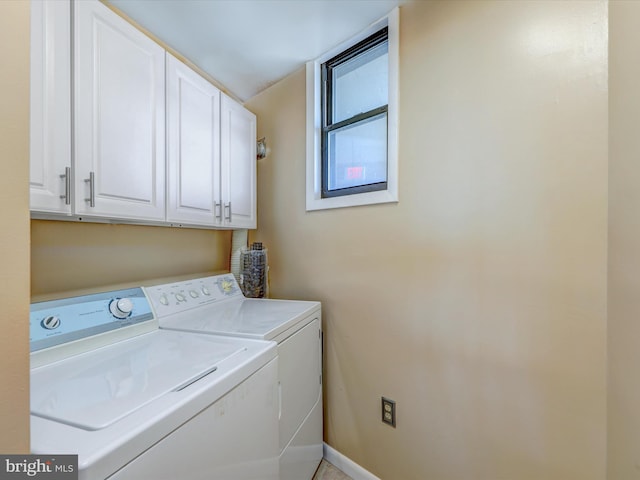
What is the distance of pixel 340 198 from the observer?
1678mm

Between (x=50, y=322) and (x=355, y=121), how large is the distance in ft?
5.73

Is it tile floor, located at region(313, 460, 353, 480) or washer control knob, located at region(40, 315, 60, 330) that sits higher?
washer control knob, located at region(40, 315, 60, 330)

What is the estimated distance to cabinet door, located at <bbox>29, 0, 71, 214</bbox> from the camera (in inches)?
33.1

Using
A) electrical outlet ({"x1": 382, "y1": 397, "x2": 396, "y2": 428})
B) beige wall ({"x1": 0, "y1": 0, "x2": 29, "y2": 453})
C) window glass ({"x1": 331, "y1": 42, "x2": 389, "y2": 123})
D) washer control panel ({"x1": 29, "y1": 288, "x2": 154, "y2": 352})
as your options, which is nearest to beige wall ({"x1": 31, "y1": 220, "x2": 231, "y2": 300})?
washer control panel ({"x1": 29, "y1": 288, "x2": 154, "y2": 352})

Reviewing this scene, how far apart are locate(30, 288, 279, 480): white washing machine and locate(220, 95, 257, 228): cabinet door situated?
734 mm

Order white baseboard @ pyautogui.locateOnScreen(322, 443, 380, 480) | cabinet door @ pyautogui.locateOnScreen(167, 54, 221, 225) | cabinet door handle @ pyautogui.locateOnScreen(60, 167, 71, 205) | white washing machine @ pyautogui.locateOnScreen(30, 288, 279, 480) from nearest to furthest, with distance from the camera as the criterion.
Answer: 1. white washing machine @ pyautogui.locateOnScreen(30, 288, 279, 480)
2. cabinet door handle @ pyautogui.locateOnScreen(60, 167, 71, 205)
3. cabinet door @ pyautogui.locateOnScreen(167, 54, 221, 225)
4. white baseboard @ pyautogui.locateOnScreen(322, 443, 380, 480)

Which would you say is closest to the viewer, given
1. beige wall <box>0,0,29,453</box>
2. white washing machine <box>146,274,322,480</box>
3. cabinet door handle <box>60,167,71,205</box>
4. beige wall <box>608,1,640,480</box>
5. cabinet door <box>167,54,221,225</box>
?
beige wall <box>0,0,29,453</box>

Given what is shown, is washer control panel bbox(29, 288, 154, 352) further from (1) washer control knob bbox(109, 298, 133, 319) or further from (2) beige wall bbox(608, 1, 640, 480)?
(2) beige wall bbox(608, 1, 640, 480)

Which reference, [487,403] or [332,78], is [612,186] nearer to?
[487,403]

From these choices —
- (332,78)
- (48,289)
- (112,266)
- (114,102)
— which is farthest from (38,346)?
(332,78)

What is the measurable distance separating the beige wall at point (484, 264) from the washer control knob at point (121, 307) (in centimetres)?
106

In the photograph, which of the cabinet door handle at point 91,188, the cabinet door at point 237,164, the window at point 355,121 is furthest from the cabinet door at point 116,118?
the window at point 355,121

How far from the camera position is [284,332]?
1256 millimetres

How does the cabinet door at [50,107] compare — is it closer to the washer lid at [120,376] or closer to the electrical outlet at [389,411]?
the washer lid at [120,376]
